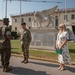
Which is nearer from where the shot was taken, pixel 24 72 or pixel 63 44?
pixel 63 44

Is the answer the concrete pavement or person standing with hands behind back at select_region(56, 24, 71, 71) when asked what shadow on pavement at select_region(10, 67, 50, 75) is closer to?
the concrete pavement

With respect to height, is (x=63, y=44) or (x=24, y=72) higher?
(x=63, y=44)

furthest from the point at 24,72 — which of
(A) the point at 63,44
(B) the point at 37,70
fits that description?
(A) the point at 63,44

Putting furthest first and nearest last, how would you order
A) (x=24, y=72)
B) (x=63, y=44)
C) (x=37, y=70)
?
(x=37, y=70), (x=24, y=72), (x=63, y=44)

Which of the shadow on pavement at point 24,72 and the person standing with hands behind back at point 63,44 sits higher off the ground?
the person standing with hands behind back at point 63,44

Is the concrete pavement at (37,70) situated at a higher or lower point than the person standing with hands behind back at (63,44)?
lower

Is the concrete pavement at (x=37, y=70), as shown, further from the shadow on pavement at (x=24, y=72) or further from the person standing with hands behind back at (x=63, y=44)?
the person standing with hands behind back at (x=63, y=44)

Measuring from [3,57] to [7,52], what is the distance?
0.31m

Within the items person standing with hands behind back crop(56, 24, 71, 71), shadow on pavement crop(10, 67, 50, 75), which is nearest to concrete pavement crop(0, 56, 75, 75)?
shadow on pavement crop(10, 67, 50, 75)

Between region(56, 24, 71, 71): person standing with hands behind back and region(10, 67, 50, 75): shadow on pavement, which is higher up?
region(56, 24, 71, 71): person standing with hands behind back

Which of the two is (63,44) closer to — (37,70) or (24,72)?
(37,70)

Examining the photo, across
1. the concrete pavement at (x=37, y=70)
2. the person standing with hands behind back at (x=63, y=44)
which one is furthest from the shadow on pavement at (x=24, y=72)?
the person standing with hands behind back at (x=63, y=44)

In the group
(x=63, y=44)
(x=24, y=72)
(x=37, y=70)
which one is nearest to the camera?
(x=63, y=44)

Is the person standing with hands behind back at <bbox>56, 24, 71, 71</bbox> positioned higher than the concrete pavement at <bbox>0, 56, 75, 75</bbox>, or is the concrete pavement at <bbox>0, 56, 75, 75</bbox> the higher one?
the person standing with hands behind back at <bbox>56, 24, 71, 71</bbox>
